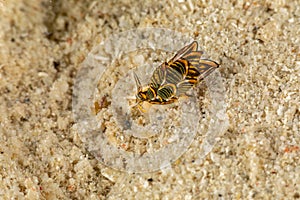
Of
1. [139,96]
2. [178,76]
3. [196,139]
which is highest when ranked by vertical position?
[178,76]

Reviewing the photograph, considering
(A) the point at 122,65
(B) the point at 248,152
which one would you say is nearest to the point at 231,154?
(B) the point at 248,152

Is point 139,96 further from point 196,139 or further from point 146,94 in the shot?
point 196,139

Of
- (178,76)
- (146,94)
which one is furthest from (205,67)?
(146,94)

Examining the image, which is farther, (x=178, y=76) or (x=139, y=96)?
(x=139, y=96)

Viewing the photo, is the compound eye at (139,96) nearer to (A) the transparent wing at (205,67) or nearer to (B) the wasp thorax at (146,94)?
(B) the wasp thorax at (146,94)

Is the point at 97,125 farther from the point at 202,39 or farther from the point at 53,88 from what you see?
the point at 202,39

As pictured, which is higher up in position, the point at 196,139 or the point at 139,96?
the point at 139,96
